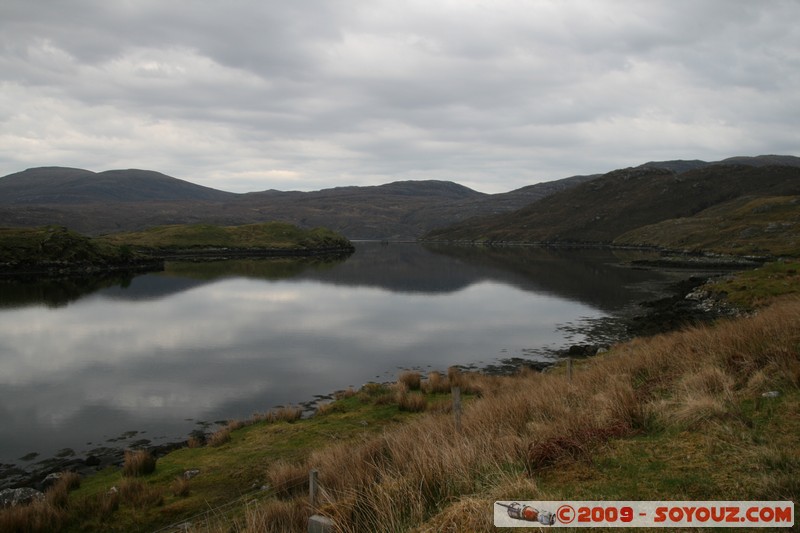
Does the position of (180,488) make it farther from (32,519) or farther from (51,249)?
(51,249)

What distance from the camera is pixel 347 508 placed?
7.08 meters

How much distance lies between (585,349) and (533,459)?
24480 millimetres

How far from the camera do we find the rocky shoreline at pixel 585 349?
14.9 m

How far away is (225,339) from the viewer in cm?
3497

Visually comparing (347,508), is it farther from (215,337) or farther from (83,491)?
(215,337)

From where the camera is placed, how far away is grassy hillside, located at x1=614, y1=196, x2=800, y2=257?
93750 millimetres

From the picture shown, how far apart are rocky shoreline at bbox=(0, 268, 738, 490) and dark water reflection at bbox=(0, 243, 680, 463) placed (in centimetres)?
110

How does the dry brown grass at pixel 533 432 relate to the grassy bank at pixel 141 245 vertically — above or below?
below

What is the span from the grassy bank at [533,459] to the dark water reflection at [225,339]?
693cm

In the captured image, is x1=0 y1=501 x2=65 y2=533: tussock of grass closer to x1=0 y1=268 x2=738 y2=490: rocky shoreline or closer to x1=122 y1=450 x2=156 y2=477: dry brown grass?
x1=122 y1=450 x2=156 y2=477: dry brown grass

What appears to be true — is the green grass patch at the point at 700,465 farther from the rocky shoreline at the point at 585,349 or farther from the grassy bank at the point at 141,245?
the grassy bank at the point at 141,245

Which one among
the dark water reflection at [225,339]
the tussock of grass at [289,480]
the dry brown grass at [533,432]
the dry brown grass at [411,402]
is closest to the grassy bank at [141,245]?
the dark water reflection at [225,339]

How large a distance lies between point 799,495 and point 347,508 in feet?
18.1

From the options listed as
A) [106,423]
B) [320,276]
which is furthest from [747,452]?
[320,276]
